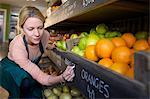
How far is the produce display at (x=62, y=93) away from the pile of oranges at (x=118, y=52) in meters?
0.75

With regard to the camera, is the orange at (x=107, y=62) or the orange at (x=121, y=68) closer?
the orange at (x=121, y=68)

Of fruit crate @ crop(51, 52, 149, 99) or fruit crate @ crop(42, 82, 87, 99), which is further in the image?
fruit crate @ crop(42, 82, 87, 99)

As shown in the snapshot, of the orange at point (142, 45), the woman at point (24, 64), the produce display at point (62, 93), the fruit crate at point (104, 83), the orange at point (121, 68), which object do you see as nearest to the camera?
A: the fruit crate at point (104, 83)

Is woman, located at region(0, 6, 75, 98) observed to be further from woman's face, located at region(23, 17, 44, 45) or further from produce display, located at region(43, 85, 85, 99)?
produce display, located at region(43, 85, 85, 99)

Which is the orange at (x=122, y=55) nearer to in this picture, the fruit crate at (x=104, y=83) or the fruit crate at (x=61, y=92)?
the fruit crate at (x=104, y=83)

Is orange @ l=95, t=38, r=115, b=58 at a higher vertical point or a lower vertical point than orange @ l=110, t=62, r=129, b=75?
higher

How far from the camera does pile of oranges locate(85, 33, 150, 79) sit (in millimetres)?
831

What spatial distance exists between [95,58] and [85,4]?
0.90 feet

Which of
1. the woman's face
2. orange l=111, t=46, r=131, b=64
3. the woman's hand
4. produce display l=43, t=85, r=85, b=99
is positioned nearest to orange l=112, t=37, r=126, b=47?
orange l=111, t=46, r=131, b=64

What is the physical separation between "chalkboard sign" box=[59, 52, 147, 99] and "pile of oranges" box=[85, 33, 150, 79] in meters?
0.08

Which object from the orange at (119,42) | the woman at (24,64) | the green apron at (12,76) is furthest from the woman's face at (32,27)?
the orange at (119,42)

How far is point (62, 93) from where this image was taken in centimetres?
197

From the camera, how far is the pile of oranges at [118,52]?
0.83m

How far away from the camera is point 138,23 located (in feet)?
4.72
